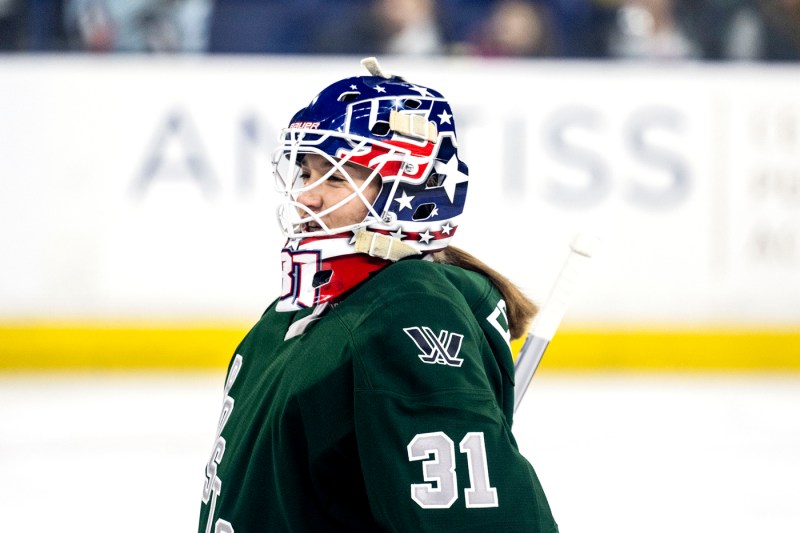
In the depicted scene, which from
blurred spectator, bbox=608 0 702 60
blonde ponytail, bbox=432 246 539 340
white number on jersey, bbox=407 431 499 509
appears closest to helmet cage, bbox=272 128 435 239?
blonde ponytail, bbox=432 246 539 340

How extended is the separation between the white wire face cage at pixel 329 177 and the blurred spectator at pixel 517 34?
3.66 meters

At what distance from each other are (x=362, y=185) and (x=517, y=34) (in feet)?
12.3

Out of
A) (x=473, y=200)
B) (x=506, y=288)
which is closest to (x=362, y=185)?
(x=506, y=288)

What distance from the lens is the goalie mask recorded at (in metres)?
1.12

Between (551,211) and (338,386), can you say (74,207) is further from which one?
(338,386)

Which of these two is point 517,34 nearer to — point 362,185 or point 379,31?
point 379,31

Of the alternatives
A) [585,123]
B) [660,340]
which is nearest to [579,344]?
[660,340]

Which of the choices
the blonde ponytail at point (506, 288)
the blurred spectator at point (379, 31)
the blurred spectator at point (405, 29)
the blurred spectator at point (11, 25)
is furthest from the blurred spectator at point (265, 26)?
the blonde ponytail at point (506, 288)

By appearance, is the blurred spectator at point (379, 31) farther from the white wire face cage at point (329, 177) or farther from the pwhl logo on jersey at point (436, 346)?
the pwhl logo on jersey at point (436, 346)

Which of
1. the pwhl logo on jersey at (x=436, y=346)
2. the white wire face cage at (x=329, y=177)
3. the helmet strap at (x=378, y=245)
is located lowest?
the pwhl logo on jersey at (x=436, y=346)

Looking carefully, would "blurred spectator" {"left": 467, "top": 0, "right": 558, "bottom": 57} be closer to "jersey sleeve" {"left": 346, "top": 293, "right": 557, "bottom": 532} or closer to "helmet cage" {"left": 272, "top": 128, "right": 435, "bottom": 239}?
"helmet cage" {"left": 272, "top": 128, "right": 435, "bottom": 239}

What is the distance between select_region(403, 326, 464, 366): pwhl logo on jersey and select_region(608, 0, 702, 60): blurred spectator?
4011mm

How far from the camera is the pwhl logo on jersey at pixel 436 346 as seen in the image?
3.13 feet

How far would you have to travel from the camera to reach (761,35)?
4824mm
